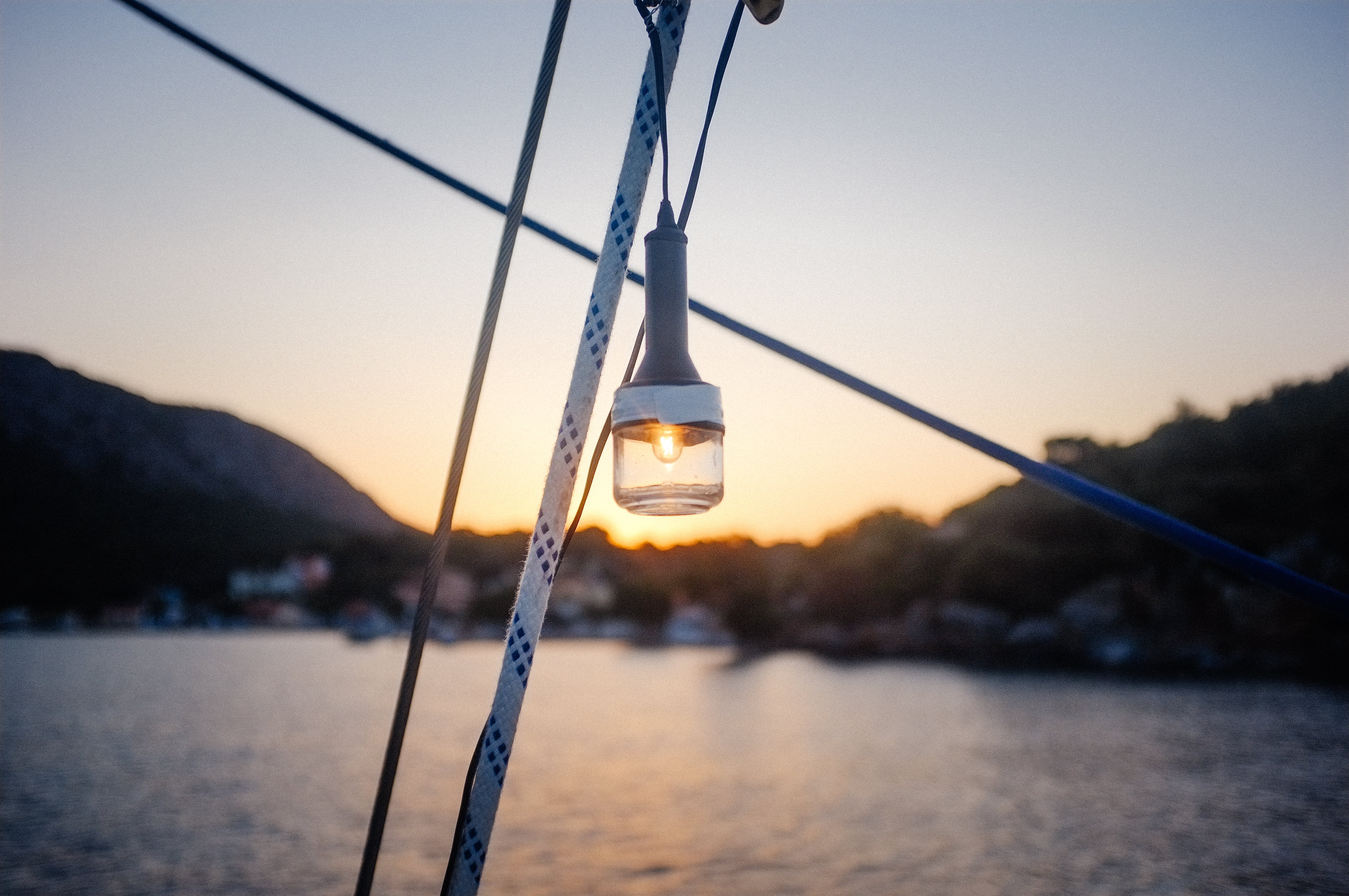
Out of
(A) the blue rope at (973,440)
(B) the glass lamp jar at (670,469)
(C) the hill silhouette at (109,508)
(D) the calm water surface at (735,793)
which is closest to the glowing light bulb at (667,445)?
(B) the glass lamp jar at (670,469)

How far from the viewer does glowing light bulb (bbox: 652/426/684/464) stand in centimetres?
142

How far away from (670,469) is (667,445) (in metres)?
0.04

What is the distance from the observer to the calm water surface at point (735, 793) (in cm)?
2305

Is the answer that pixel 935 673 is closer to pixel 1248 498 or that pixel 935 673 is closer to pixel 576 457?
pixel 1248 498

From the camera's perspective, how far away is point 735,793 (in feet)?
108

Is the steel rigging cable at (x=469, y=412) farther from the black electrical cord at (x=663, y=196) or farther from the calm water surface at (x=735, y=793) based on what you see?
the calm water surface at (x=735, y=793)

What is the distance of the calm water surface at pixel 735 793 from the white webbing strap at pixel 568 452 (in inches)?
906

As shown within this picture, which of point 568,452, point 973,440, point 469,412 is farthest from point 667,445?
point 973,440

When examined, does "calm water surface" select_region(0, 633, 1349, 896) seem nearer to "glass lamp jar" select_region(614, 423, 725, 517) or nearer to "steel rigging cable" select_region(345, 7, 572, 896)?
"steel rigging cable" select_region(345, 7, 572, 896)

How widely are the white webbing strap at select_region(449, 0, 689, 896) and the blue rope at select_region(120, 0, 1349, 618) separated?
8cm

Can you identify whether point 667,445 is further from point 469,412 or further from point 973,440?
point 973,440

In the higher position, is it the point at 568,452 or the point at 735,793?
the point at 568,452

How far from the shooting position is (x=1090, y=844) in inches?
977

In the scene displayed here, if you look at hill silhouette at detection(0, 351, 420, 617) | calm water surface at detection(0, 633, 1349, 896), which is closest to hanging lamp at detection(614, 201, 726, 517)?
calm water surface at detection(0, 633, 1349, 896)
